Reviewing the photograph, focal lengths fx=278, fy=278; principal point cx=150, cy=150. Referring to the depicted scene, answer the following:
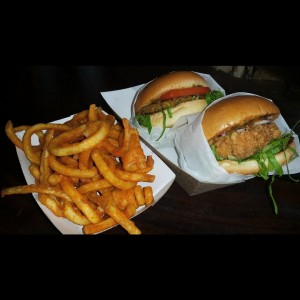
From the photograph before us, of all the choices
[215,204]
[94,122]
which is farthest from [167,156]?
[94,122]

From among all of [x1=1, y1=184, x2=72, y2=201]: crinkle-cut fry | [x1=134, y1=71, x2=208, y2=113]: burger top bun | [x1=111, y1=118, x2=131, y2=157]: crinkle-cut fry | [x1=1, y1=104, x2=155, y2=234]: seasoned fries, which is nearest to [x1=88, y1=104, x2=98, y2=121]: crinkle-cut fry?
[x1=1, y1=104, x2=155, y2=234]: seasoned fries

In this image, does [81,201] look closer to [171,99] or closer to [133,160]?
[133,160]

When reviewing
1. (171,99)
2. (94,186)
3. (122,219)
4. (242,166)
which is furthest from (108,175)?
(171,99)

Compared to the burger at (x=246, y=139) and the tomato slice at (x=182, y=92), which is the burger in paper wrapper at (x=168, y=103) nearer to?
the tomato slice at (x=182, y=92)

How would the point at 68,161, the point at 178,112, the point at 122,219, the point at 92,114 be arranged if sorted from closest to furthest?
the point at 122,219 < the point at 68,161 < the point at 92,114 < the point at 178,112

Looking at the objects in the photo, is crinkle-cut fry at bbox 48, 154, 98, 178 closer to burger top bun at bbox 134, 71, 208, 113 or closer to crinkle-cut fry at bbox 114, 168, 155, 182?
crinkle-cut fry at bbox 114, 168, 155, 182

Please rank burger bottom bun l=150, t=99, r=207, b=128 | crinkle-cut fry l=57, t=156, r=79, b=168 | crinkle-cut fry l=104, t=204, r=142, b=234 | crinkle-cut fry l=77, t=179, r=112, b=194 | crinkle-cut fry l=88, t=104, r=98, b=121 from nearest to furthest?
crinkle-cut fry l=104, t=204, r=142, b=234 → crinkle-cut fry l=77, t=179, r=112, b=194 → crinkle-cut fry l=57, t=156, r=79, b=168 → crinkle-cut fry l=88, t=104, r=98, b=121 → burger bottom bun l=150, t=99, r=207, b=128

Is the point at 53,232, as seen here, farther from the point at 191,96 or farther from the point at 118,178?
the point at 191,96
